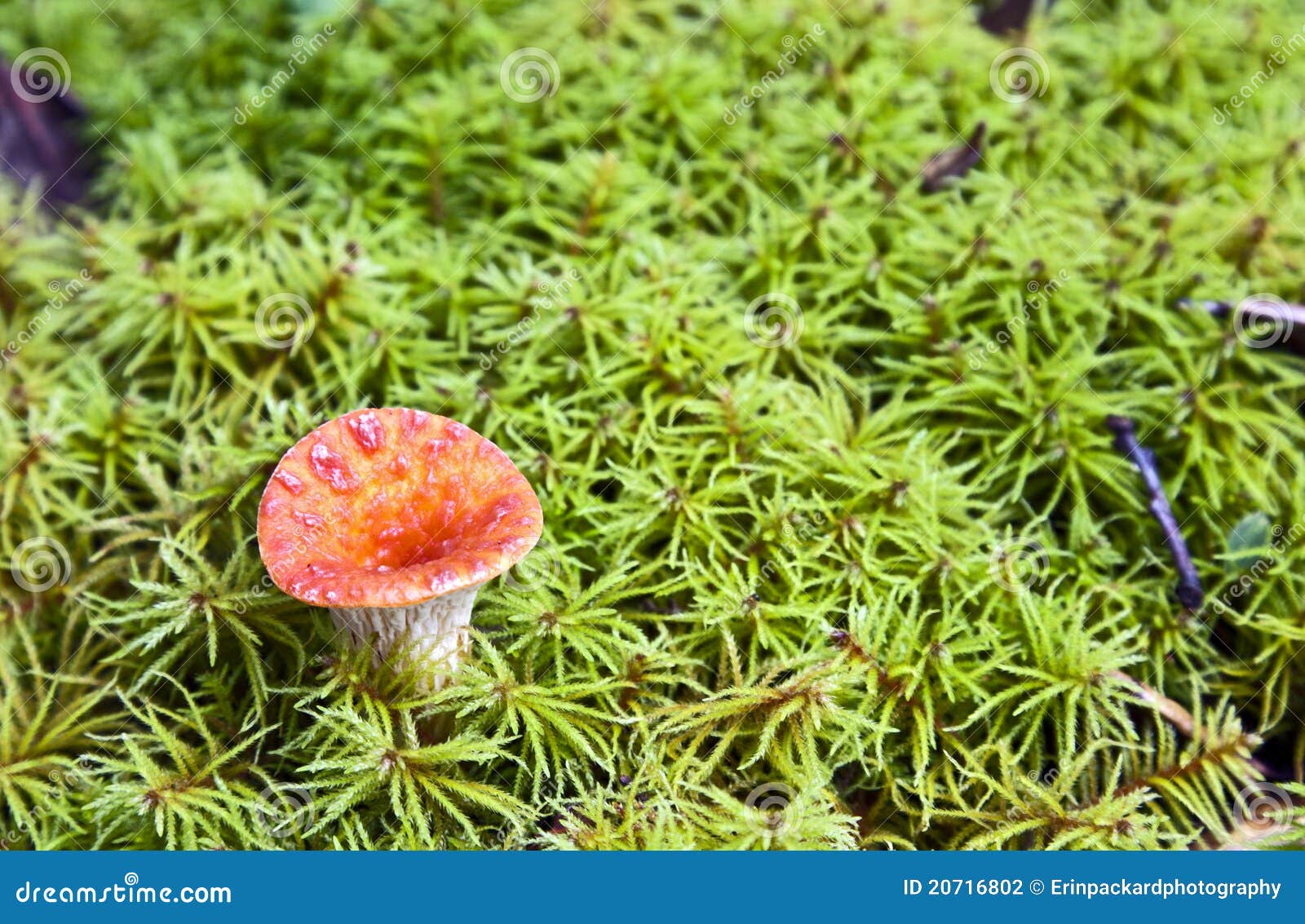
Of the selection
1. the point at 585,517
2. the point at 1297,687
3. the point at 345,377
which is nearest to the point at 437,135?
the point at 345,377

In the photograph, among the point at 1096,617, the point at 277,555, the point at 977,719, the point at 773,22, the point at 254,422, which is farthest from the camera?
the point at 773,22

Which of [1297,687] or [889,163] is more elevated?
[889,163]

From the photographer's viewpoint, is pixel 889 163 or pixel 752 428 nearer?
pixel 752 428

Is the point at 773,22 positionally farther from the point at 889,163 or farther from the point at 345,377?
the point at 345,377
